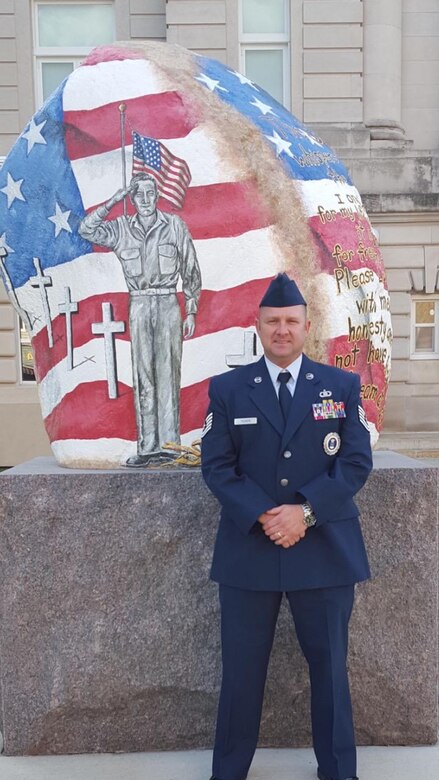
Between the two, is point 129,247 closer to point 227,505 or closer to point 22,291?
point 22,291

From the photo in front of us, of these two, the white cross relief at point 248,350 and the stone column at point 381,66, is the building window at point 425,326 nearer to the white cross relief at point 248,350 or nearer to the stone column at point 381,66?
the stone column at point 381,66

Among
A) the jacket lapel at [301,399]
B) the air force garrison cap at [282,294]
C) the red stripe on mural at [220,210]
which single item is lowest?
the jacket lapel at [301,399]

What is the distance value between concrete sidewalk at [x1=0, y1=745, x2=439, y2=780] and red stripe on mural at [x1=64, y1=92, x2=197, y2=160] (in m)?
2.33

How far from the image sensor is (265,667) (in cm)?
260

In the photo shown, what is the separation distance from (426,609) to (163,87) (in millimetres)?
2267

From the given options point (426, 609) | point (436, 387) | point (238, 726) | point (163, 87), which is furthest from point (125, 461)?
point (436, 387)

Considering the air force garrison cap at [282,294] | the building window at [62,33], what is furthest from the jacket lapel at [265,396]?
the building window at [62,33]

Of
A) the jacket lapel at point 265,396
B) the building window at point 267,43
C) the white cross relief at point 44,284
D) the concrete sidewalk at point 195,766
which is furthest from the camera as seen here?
the building window at point 267,43

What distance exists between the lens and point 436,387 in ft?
40.1

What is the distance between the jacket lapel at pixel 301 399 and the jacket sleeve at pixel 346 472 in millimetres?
127

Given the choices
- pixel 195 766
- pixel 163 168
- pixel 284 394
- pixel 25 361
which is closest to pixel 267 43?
pixel 25 361

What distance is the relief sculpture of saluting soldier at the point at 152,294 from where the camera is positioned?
3.06 m

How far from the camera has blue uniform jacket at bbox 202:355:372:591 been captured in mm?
2416

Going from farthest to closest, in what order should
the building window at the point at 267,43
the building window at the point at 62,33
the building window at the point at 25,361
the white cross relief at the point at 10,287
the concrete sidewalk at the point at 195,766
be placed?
1. the building window at the point at 62,33
2. the building window at the point at 267,43
3. the building window at the point at 25,361
4. the white cross relief at the point at 10,287
5. the concrete sidewalk at the point at 195,766
